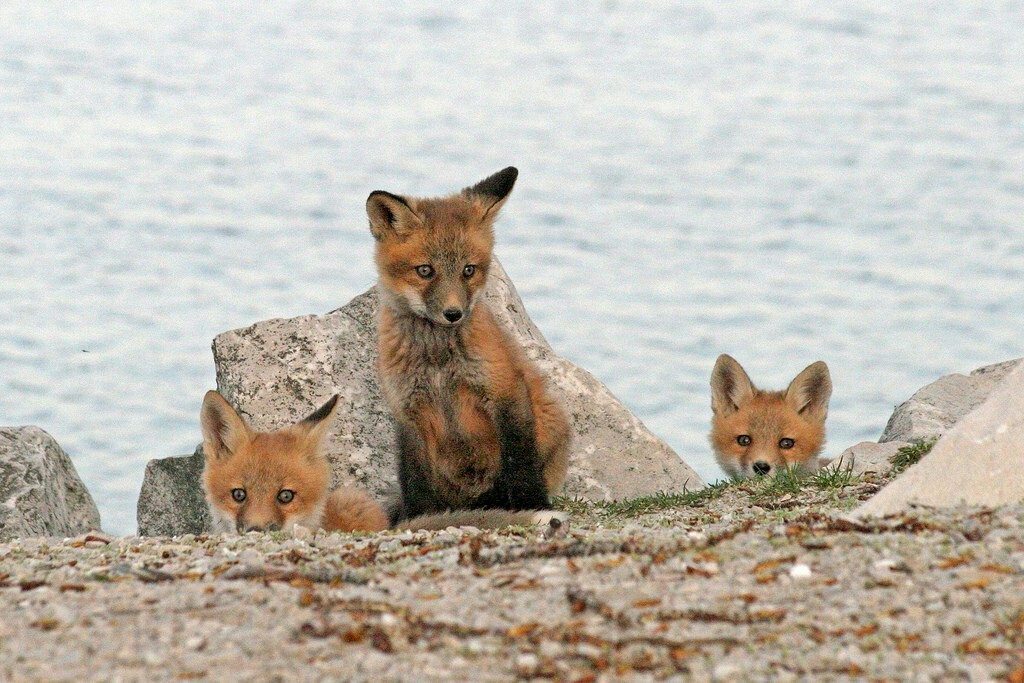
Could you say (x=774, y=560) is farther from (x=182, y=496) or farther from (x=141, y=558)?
(x=182, y=496)

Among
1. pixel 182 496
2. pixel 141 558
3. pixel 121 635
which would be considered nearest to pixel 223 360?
pixel 182 496

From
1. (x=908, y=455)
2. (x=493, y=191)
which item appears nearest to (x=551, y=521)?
(x=493, y=191)

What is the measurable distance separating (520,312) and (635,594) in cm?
612

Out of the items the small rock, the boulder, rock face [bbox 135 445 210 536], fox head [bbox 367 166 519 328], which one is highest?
fox head [bbox 367 166 519 328]

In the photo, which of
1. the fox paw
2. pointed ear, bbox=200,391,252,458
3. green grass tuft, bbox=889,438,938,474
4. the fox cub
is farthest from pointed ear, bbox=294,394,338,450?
green grass tuft, bbox=889,438,938,474

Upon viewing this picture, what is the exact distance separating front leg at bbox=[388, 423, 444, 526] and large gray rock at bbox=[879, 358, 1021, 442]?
4.31 m

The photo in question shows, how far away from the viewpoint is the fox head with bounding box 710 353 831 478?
914cm

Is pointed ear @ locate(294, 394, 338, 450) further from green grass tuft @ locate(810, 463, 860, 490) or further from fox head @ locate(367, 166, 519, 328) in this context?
green grass tuft @ locate(810, 463, 860, 490)

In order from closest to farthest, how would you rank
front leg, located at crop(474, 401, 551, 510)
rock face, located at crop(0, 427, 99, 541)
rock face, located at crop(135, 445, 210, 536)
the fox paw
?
the fox paw < front leg, located at crop(474, 401, 551, 510) < rock face, located at crop(0, 427, 99, 541) < rock face, located at crop(135, 445, 210, 536)

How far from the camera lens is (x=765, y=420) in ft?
30.1

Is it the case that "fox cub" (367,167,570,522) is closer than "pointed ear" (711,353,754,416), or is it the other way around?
"fox cub" (367,167,570,522)

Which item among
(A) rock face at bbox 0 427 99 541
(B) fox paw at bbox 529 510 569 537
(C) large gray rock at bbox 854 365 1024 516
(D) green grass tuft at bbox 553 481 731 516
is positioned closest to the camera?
(C) large gray rock at bbox 854 365 1024 516

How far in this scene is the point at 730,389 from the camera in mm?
9516

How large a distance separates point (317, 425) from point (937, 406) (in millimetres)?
6038
